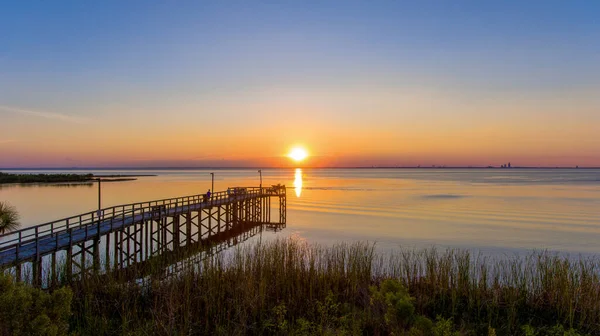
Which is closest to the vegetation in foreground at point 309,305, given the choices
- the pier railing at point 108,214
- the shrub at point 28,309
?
the shrub at point 28,309

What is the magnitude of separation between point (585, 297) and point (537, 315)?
58.6 inches

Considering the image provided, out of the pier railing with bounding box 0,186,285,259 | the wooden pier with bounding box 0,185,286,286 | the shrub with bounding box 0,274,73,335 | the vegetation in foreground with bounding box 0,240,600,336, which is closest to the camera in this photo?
the shrub with bounding box 0,274,73,335

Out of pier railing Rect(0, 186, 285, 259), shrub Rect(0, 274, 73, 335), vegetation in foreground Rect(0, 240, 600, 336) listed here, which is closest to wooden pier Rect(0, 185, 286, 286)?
pier railing Rect(0, 186, 285, 259)

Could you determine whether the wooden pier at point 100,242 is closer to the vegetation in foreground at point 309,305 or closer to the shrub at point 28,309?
the vegetation in foreground at point 309,305

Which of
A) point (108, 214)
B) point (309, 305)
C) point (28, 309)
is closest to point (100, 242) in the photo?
point (108, 214)

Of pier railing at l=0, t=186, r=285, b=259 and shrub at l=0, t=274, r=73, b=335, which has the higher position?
shrub at l=0, t=274, r=73, b=335

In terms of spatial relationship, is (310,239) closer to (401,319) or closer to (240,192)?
(240,192)

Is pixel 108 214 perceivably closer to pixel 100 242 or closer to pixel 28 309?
pixel 100 242

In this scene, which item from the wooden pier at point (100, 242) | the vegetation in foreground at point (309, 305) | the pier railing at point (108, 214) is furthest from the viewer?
the pier railing at point (108, 214)

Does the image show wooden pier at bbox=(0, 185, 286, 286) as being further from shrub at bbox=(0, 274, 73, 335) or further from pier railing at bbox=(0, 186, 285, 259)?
shrub at bbox=(0, 274, 73, 335)

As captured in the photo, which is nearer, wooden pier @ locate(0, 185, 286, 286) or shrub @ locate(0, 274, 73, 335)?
shrub @ locate(0, 274, 73, 335)

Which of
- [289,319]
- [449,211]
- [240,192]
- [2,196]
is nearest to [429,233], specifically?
[449,211]

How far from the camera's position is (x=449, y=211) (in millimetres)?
51562

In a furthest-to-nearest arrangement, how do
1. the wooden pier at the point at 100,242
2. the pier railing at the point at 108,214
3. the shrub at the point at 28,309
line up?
1. the pier railing at the point at 108,214
2. the wooden pier at the point at 100,242
3. the shrub at the point at 28,309
